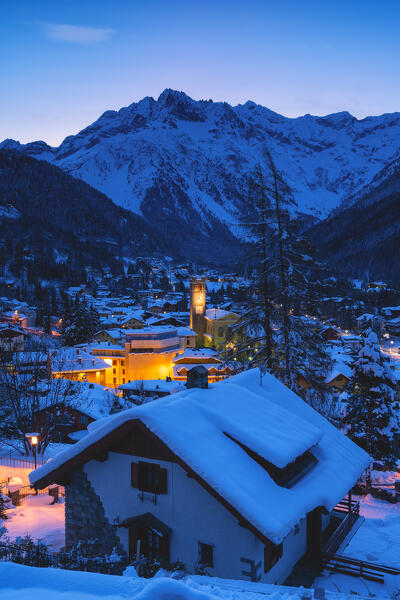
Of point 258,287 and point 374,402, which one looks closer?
point 258,287

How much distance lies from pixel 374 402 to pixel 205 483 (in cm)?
1755

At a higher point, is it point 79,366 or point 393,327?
point 79,366

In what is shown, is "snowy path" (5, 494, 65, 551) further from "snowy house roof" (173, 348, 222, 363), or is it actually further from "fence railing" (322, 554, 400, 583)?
"snowy house roof" (173, 348, 222, 363)

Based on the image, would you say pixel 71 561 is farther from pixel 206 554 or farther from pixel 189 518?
pixel 206 554

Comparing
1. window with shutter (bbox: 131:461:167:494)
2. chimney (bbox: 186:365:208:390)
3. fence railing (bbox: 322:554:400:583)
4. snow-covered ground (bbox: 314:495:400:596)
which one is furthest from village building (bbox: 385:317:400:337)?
window with shutter (bbox: 131:461:167:494)

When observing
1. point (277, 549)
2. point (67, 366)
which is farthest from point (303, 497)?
point (67, 366)

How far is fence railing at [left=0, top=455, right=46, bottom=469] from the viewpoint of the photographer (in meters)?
19.6

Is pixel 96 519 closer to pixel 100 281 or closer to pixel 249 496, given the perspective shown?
pixel 249 496

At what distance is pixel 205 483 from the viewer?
8336 millimetres

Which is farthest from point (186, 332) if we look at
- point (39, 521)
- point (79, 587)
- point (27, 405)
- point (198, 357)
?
point (79, 587)

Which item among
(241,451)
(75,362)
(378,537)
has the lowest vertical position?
(75,362)

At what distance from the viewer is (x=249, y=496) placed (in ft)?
26.9

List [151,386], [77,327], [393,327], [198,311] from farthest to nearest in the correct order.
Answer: [393,327] < [77,327] < [198,311] < [151,386]

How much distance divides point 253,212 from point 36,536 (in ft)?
41.0
